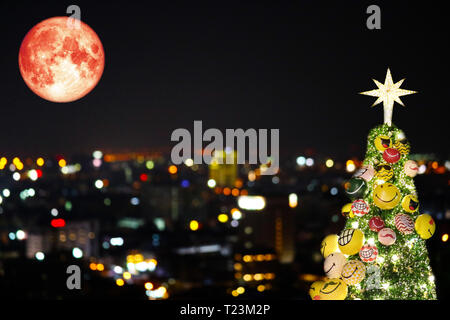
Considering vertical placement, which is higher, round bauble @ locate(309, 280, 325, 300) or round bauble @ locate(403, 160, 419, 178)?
round bauble @ locate(403, 160, 419, 178)

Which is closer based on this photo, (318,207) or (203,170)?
(318,207)

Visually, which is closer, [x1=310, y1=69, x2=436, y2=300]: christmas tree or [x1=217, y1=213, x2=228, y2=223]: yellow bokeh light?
[x1=310, y1=69, x2=436, y2=300]: christmas tree

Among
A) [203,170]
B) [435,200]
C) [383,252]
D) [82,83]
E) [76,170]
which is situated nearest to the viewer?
[383,252]

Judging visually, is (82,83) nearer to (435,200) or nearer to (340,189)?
(435,200)

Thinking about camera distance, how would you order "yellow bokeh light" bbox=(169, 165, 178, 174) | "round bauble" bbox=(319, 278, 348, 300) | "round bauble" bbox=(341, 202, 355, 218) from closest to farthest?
"round bauble" bbox=(319, 278, 348, 300), "round bauble" bbox=(341, 202, 355, 218), "yellow bokeh light" bbox=(169, 165, 178, 174)

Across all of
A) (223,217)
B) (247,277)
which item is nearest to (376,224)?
(247,277)

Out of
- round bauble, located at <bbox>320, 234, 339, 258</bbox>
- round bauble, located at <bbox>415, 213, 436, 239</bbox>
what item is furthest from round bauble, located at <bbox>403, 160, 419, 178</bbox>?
round bauble, located at <bbox>320, 234, 339, 258</bbox>

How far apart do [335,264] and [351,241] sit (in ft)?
0.63

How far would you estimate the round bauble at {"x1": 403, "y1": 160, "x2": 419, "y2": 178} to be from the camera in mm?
3361

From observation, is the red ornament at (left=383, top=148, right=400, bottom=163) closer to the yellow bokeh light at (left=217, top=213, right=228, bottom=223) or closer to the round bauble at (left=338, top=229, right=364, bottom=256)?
the round bauble at (left=338, top=229, right=364, bottom=256)

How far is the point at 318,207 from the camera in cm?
2359

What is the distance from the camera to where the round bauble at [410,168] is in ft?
11.0
